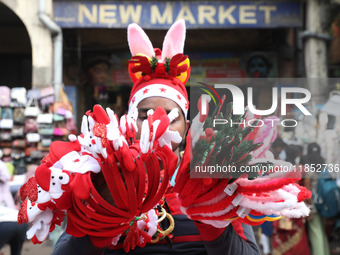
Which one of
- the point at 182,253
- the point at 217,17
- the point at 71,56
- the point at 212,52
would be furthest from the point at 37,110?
the point at 182,253

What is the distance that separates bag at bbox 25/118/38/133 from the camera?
283 inches

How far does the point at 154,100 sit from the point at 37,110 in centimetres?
564

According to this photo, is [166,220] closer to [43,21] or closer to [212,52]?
[43,21]

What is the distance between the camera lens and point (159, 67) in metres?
2.10

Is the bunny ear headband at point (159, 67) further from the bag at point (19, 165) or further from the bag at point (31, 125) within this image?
the bag at point (19, 165)

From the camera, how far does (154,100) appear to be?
198 cm

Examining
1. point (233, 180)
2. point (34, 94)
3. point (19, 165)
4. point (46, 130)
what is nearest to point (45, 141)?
point (46, 130)

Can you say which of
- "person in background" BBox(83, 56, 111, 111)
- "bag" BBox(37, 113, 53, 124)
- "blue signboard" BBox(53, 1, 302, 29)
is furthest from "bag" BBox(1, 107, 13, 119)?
"person in background" BBox(83, 56, 111, 111)

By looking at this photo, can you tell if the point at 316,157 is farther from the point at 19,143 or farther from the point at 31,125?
the point at 19,143

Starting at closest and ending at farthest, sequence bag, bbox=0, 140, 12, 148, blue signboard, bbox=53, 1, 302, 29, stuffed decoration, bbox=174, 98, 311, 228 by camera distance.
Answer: stuffed decoration, bbox=174, 98, 311, 228 < bag, bbox=0, 140, 12, 148 < blue signboard, bbox=53, 1, 302, 29

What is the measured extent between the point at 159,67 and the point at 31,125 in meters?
5.53

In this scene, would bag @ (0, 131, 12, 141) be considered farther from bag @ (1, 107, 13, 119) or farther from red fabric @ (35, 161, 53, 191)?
red fabric @ (35, 161, 53, 191)

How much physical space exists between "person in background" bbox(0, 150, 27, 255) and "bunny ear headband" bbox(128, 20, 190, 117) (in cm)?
261

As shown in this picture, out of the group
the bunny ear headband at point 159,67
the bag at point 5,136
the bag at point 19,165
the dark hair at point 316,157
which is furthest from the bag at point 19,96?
the bunny ear headband at point 159,67
